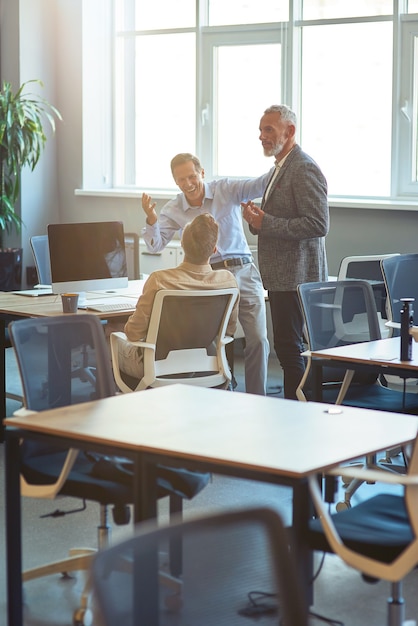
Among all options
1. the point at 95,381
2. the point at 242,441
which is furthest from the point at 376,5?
the point at 242,441

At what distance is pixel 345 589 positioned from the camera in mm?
3338

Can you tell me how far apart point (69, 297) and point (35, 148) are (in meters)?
3.83

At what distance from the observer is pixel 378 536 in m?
2.47

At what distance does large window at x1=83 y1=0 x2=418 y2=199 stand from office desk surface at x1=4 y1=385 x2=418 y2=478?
4.44 meters

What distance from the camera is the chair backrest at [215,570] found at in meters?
1.31

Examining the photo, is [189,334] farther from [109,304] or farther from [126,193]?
[126,193]

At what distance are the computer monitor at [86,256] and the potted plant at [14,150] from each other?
285cm

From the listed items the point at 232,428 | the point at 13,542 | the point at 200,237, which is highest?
the point at 200,237

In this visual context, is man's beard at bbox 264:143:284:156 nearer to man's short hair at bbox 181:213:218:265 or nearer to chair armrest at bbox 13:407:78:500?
man's short hair at bbox 181:213:218:265

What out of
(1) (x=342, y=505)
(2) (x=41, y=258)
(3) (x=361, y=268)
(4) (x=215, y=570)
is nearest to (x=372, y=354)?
(1) (x=342, y=505)

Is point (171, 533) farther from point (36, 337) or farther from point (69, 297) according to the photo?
point (69, 297)

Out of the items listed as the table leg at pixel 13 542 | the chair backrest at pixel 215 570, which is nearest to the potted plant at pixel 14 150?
the table leg at pixel 13 542

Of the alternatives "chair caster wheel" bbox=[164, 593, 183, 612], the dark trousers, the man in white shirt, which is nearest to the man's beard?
the man in white shirt

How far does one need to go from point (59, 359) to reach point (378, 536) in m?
1.27
